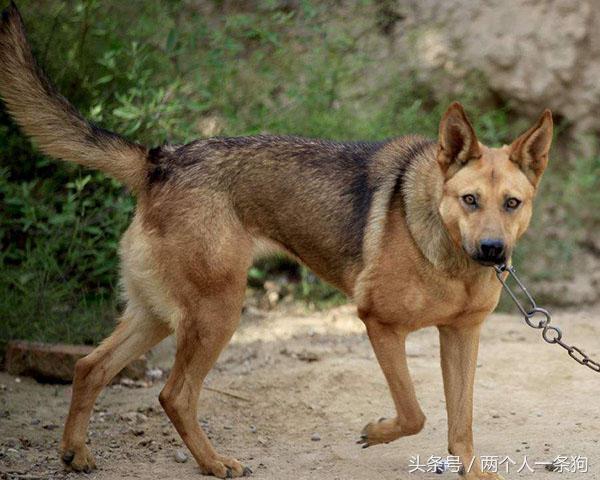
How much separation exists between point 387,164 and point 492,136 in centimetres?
375

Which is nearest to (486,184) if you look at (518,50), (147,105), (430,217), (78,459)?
(430,217)

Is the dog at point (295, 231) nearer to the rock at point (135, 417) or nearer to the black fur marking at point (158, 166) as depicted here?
the black fur marking at point (158, 166)

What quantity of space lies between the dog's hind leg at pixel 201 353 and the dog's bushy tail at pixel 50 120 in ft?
2.44

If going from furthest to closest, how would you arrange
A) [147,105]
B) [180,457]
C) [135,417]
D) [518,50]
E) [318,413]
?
[518,50]
[147,105]
[318,413]
[135,417]
[180,457]

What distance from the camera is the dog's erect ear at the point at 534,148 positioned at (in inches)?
178

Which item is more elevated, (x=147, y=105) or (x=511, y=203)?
(x=511, y=203)

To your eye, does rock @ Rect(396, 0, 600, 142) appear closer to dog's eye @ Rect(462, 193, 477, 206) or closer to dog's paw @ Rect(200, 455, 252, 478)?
dog's eye @ Rect(462, 193, 477, 206)

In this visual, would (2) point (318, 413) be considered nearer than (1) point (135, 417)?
No

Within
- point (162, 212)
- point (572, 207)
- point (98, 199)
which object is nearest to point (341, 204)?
point (162, 212)

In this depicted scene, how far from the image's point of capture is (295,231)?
5.15m

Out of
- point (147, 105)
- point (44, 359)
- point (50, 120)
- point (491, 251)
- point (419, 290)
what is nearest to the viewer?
point (491, 251)

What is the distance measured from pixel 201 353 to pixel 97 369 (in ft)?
1.86

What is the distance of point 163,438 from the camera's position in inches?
214

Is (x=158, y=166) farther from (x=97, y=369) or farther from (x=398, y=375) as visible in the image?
(x=398, y=375)
